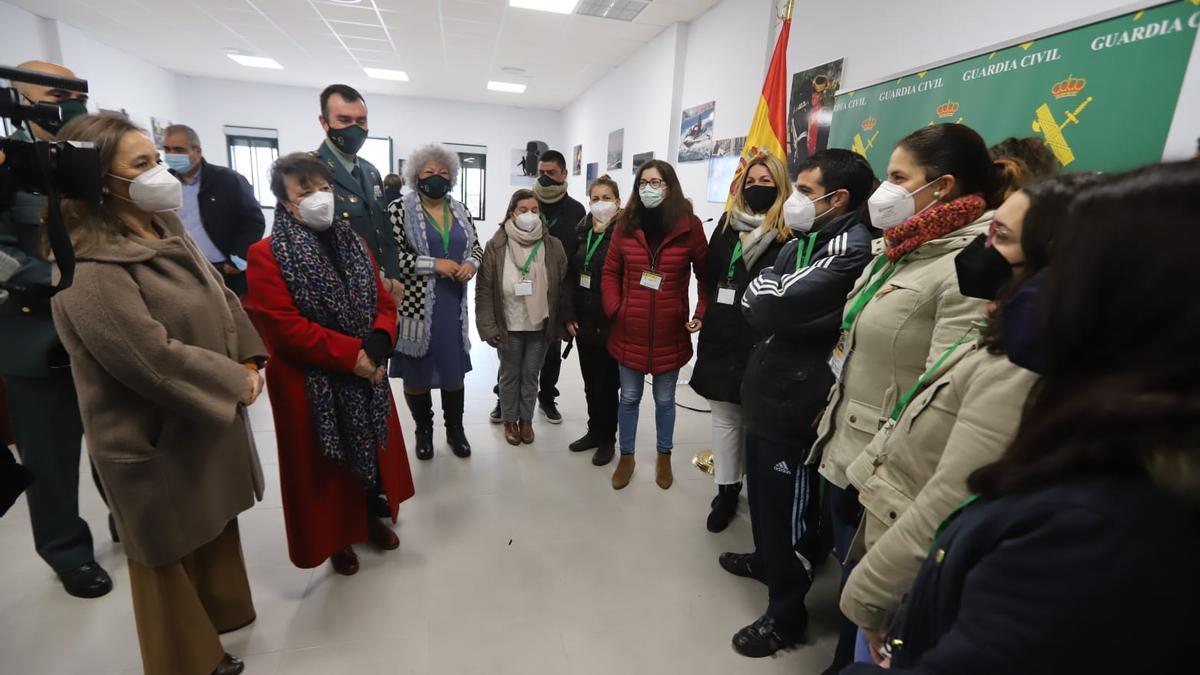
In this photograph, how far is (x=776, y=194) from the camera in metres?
2.18

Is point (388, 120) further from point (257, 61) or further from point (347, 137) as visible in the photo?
point (347, 137)

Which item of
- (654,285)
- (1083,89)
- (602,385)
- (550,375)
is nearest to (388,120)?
(550,375)

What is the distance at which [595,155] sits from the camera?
8.35 metres

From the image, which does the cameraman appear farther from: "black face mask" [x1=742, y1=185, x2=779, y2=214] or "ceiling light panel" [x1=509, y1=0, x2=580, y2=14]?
"ceiling light panel" [x1=509, y1=0, x2=580, y2=14]

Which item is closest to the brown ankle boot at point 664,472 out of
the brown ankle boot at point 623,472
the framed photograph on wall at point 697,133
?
the brown ankle boot at point 623,472

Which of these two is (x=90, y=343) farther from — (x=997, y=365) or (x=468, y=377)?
(x=468, y=377)

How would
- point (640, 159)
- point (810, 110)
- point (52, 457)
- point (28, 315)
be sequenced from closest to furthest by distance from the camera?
point (28, 315) < point (52, 457) < point (810, 110) < point (640, 159)

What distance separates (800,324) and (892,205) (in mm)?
420

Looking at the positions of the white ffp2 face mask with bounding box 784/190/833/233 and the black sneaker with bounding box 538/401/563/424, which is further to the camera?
the black sneaker with bounding box 538/401/563/424

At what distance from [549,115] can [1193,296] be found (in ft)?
38.2

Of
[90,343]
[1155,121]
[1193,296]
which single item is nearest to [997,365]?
[1193,296]

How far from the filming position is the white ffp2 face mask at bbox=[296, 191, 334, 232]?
1769 millimetres

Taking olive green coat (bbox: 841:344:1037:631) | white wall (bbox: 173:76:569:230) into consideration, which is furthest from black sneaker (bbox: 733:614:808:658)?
white wall (bbox: 173:76:569:230)

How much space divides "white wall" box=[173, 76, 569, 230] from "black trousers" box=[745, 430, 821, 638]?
10.3 meters
